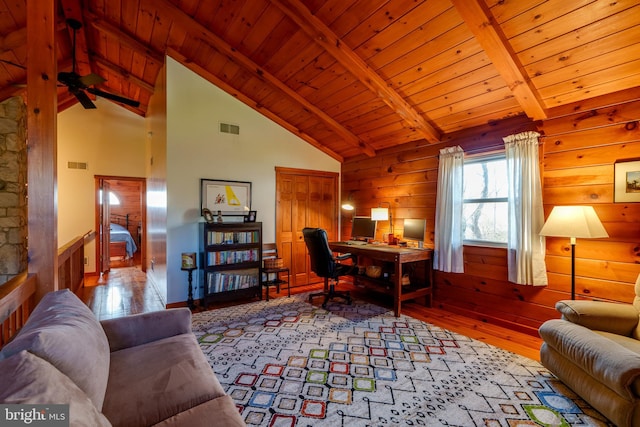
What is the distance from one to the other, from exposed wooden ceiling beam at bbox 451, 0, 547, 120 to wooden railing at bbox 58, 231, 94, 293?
4.55 m


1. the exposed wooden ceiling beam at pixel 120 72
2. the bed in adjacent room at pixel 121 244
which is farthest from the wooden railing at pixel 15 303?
the bed in adjacent room at pixel 121 244

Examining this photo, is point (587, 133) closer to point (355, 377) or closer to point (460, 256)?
point (460, 256)

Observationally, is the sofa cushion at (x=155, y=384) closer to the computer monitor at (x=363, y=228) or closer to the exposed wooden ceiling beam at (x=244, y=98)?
the computer monitor at (x=363, y=228)

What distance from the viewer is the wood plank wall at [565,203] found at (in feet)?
8.19

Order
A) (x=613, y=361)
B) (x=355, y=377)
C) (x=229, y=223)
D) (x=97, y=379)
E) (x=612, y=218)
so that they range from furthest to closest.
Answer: (x=229, y=223)
(x=612, y=218)
(x=355, y=377)
(x=613, y=361)
(x=97, y=379)

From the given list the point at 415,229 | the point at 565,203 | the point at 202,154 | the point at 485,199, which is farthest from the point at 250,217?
the point at 565,203

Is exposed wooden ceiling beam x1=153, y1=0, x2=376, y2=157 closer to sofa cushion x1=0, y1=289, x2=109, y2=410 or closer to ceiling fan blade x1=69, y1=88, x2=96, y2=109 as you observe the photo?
ceiling fan blade x1=69, y1=88, x2=96, y2=109

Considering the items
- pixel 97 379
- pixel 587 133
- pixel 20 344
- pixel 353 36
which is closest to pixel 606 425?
pixel 587 133

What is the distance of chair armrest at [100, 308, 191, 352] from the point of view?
174 cm

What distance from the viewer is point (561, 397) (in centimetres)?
195

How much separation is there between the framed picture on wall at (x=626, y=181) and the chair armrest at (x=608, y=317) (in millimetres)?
952

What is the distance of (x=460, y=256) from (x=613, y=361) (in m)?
1.93

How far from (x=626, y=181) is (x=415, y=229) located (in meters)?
2.01

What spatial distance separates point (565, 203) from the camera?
2809 mm
